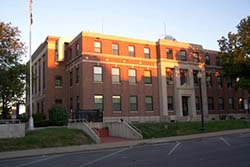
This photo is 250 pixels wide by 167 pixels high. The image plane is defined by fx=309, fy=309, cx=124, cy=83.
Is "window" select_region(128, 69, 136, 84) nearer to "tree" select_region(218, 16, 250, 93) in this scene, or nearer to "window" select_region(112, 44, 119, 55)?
"window" select_region(112, 44, 119, 55)

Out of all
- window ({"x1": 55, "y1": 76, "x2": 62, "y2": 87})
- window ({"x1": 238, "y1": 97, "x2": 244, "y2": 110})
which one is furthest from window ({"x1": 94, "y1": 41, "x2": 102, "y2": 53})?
window ({"x1": 238, "y1": 97, "x2": 244, "y2": 110})

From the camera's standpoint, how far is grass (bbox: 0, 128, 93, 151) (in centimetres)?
2016

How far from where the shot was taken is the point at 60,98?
1679 inches

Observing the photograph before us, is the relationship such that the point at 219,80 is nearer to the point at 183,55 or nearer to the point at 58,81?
the point at 183,55

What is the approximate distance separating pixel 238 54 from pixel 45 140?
29090 millimetres

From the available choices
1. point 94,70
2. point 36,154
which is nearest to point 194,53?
point 94,70

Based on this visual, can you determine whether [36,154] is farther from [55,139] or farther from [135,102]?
[135,102]

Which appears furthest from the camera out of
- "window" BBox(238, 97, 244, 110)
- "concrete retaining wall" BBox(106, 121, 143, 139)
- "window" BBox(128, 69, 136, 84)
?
"window" BBox(238, 97, 244, 110)

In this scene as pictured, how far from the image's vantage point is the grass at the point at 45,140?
2016 cm

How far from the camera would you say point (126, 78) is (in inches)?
1586

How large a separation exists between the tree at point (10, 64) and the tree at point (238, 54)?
89.2 ft

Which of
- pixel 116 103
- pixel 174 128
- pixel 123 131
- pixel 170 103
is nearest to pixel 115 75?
pixel 116 103

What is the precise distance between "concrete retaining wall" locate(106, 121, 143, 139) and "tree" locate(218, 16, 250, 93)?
20.2 meters

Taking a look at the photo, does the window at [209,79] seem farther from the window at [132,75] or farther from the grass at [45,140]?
the grass at [45,140]
